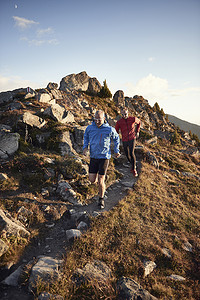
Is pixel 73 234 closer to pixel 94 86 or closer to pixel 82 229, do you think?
pixel 82 229

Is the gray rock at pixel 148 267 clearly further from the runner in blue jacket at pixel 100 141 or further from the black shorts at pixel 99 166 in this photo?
the black shorts at pixel 99 166

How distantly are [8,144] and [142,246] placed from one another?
8.40m

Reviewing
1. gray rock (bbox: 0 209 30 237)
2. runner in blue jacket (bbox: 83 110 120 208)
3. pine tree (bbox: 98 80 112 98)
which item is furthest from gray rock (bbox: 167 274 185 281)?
pine tree (bbox: 98 80 112 98)

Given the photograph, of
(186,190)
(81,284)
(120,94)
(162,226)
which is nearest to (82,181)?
(162,226)

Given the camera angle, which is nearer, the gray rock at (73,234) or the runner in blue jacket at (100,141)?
the gray rock at (73,234)

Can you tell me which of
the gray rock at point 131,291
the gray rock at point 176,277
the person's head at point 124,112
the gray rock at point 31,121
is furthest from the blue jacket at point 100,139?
the gray rock at point 31,121

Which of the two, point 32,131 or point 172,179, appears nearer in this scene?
point 32,131

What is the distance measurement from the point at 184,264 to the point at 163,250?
699 mm

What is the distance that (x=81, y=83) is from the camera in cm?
4678

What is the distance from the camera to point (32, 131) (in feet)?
36.3

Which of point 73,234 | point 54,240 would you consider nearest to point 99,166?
point 73,234

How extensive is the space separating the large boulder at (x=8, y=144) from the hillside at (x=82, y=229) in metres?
0.05

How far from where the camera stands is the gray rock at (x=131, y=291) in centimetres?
327

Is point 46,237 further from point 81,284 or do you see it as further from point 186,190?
point 186,190
